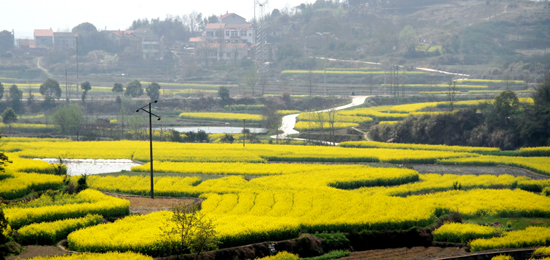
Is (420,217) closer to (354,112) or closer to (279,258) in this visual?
(279,258)

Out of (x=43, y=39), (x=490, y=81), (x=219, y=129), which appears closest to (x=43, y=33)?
(x=43, y=39)

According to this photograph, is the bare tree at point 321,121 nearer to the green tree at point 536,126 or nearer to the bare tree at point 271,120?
the bare tree at point 271,120

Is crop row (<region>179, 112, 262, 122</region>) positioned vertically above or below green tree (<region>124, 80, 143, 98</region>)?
below

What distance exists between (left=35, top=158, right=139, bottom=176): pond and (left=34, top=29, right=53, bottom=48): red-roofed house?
331 ft

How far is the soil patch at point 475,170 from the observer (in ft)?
123

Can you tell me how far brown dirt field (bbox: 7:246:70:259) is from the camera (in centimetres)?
1888

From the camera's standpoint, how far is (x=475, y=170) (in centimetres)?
3919

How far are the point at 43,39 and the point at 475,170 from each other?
12234cm

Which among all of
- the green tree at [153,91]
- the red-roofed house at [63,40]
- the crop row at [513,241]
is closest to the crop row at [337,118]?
the green tree at [153,91]

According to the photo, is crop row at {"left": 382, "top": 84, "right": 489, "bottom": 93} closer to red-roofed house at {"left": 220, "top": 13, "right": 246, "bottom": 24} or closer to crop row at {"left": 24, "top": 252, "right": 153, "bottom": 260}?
red-roofed house at {"left": 220, "top": 13, "right": 246, "bottom": 24}

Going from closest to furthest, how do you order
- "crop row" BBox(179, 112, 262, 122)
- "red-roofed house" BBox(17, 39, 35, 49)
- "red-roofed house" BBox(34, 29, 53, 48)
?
"crop row" BBox(179, 112, 262, 122), "red-roofed house" BBox(17, 39, 35, 49), "red-roofed house" BBox(34, 29, 53, 48)

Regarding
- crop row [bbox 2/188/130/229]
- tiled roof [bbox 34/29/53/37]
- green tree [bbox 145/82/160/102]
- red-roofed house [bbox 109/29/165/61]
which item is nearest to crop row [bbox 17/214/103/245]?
crop row [bbox 2/188/130/229]

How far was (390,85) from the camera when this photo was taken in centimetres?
9606

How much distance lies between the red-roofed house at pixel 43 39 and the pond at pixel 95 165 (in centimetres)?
10089
